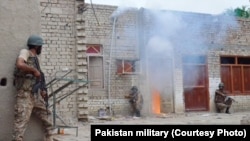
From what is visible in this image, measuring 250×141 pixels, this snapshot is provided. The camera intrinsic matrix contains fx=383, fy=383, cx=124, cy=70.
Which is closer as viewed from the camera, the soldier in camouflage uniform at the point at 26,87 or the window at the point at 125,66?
the soldier in camouflage uniform at the point at 26,87

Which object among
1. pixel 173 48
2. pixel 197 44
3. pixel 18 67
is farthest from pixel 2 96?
pixel 197 44

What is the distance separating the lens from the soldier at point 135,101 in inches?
529

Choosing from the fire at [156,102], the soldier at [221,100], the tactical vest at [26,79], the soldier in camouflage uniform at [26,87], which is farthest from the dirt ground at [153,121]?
the tactical vest at [26,79]

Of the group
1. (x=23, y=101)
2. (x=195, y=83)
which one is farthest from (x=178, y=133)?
(x=195, y=83)

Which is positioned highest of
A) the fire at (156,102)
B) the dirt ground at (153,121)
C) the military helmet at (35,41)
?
the military helmet at (35,41)

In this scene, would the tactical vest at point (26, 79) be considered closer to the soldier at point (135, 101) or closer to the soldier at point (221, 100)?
the soldier at point (135, 101)

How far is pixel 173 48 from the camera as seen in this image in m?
14.8

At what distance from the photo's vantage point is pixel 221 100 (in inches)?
607

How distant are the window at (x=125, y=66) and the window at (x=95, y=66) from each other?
0.66 m

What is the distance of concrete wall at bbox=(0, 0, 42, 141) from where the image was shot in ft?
16.9

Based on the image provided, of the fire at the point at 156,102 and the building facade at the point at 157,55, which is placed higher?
the building facade at the point at 157,55

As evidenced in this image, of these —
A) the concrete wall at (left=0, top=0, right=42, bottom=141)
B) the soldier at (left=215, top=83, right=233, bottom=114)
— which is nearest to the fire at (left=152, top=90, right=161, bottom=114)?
the soldier at (left=215, top=83, right=233, bottom=114)

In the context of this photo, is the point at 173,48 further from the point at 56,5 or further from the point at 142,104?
the point at 56,5

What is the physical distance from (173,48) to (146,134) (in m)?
11.0
